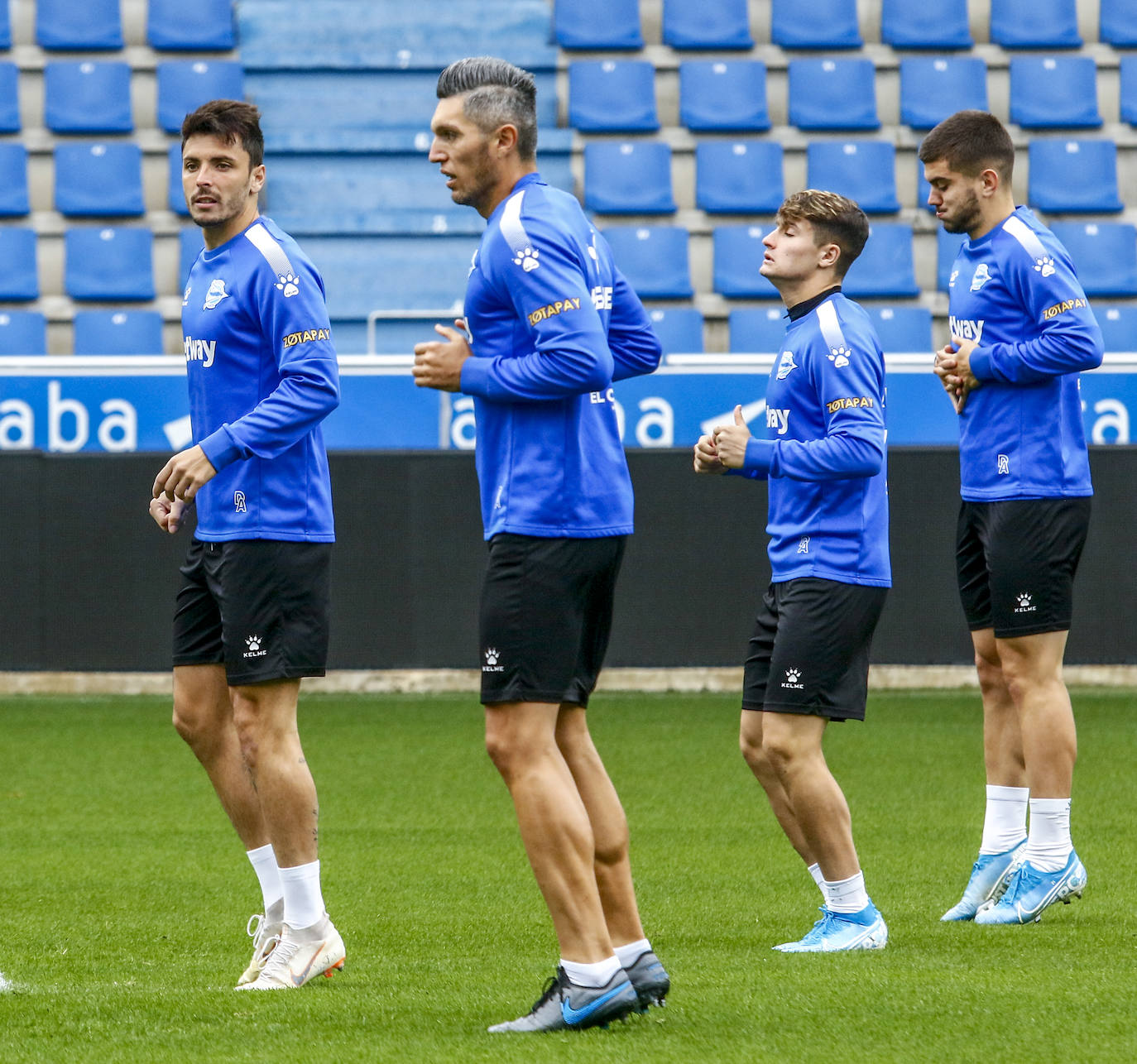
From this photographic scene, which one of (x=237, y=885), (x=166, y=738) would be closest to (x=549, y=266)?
(x=237, y=885)

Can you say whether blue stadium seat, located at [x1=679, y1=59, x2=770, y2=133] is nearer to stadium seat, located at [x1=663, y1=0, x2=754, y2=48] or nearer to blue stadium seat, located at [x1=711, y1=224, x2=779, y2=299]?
stadium seat, located at [x1=663, y1=0, x2=754, y2=48]

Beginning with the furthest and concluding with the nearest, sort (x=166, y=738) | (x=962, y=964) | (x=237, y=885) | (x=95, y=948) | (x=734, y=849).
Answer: (x=166, y=738)
(x=734, y=849)
(x=237, y=885)
(x=95, y=948)
(x=962, y=964)

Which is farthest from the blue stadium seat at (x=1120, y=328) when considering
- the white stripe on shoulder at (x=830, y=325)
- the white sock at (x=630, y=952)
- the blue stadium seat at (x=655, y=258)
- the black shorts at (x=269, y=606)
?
the white sock at (x=630, y=952)

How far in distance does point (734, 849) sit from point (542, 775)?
276 centimetres

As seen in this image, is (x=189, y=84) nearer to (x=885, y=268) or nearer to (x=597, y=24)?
(x=597, y=24)

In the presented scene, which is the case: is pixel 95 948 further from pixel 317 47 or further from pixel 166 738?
pixel 317 47

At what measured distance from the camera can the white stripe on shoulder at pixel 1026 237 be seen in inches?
193

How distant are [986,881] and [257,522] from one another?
2330 millimetres

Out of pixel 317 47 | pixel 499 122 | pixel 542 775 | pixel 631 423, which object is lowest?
pixel 542 775

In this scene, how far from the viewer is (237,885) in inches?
213

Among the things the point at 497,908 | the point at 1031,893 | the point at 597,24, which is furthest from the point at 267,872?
the point at 597,24

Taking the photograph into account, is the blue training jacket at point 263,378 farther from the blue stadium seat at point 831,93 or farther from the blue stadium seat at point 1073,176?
the blue stadium seat at point 1073,176

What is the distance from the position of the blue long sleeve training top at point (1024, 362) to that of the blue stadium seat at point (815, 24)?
975 cm

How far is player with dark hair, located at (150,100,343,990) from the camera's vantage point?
3.97 metres
